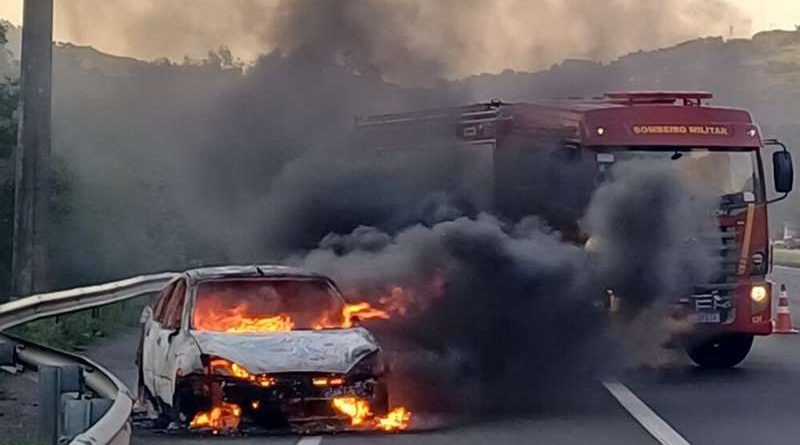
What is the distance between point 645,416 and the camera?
13719mm

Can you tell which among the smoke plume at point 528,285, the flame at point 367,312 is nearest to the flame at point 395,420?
the smoke plume at point 528,285

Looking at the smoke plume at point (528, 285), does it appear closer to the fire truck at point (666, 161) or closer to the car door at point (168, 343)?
the fire truck at point (666, 161)

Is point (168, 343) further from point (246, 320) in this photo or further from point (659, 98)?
point (659, 98)

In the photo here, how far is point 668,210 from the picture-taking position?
56.8 ft

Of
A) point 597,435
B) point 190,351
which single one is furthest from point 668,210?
point 190,351

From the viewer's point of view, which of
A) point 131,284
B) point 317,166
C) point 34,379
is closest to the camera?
point 34,379

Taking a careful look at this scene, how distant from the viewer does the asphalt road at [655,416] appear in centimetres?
1216

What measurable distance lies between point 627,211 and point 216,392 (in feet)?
21.4

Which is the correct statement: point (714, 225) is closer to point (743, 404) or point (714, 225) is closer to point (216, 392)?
point (743, 404)

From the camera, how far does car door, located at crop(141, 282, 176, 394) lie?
13430mm

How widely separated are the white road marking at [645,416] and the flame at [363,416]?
2.03 meters

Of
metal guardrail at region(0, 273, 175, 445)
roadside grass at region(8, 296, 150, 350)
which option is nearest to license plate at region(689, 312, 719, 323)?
metal guardrail at region(0, 273, 175, 445)

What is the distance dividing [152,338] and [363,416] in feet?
7.74

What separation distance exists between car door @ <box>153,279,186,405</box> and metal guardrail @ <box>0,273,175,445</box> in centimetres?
46
